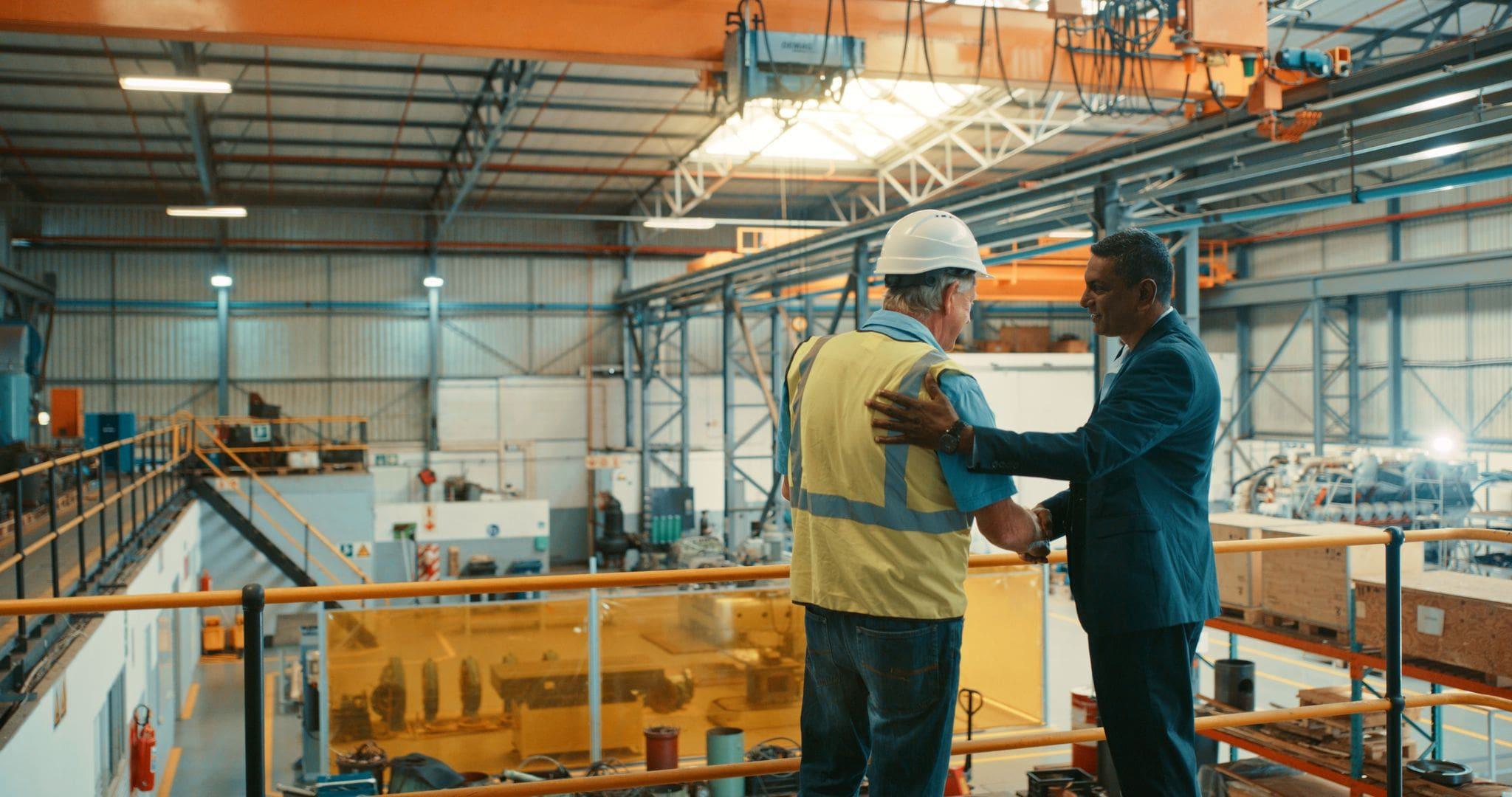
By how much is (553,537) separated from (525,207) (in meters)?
8.70

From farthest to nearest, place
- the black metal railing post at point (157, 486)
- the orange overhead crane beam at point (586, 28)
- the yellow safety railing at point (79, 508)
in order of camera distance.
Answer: the black metal railing post at point (157, 486)
the orange overhead crane beam at point (586, 28)
the yellow safety railing at point (79, 508)

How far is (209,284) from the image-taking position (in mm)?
26766

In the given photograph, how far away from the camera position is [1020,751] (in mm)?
13320

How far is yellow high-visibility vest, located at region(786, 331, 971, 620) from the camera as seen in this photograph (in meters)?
2.43

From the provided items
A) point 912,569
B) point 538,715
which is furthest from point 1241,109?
point 912,569

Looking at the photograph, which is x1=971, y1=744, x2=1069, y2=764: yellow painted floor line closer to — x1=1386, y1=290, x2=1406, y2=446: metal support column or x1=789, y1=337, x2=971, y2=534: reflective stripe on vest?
x1=789, y1=337, x2=971, y2=534: reflective stripe on vest

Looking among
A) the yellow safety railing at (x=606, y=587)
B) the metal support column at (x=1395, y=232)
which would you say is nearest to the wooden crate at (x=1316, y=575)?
the yellow safety railing at (x=606, y=587)

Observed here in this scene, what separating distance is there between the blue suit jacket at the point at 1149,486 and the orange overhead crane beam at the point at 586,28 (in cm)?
598

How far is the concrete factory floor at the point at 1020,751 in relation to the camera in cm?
1211

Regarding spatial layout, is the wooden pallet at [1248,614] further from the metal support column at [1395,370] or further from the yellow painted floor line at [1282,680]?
the metal support column at [1395,370]

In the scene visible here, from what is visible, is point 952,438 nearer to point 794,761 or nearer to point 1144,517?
point 1144,517

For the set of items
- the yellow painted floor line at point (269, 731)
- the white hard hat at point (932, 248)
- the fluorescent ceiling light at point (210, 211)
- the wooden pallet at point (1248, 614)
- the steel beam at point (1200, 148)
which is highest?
the fluorescent ceiling light at point (210, 211)

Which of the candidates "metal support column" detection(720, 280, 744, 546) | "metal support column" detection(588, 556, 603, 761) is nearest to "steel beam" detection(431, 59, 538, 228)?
"metal support column" detection(720, 280, 744, 546)

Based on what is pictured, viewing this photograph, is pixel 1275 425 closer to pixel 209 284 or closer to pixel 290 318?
pixel 290 318
